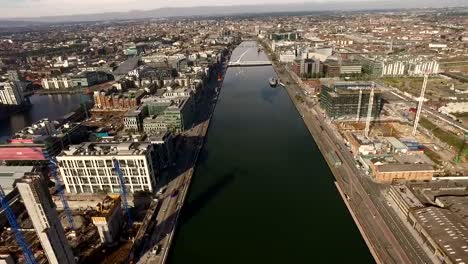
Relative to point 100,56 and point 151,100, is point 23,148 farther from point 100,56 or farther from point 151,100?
point 100,56

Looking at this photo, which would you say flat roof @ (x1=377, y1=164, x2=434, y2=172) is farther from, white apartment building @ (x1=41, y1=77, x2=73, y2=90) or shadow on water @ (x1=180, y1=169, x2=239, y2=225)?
white apartment building @ (x1=41, y1=77, x2=73, y2=90)

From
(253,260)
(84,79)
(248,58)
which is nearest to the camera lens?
(253,260)

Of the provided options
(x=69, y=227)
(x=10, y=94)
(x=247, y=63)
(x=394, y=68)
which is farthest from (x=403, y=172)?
(x=247, y=63)

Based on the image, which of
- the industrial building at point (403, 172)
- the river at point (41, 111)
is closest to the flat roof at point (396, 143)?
the industrial building at point (403, 172)

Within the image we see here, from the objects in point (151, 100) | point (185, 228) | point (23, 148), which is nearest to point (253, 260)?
point (185, 228)

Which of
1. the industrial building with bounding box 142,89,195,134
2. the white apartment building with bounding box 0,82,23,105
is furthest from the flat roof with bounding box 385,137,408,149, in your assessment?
the white apartment building with bounding box 0,82,23,105

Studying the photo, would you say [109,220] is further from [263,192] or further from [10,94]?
[10,94]
